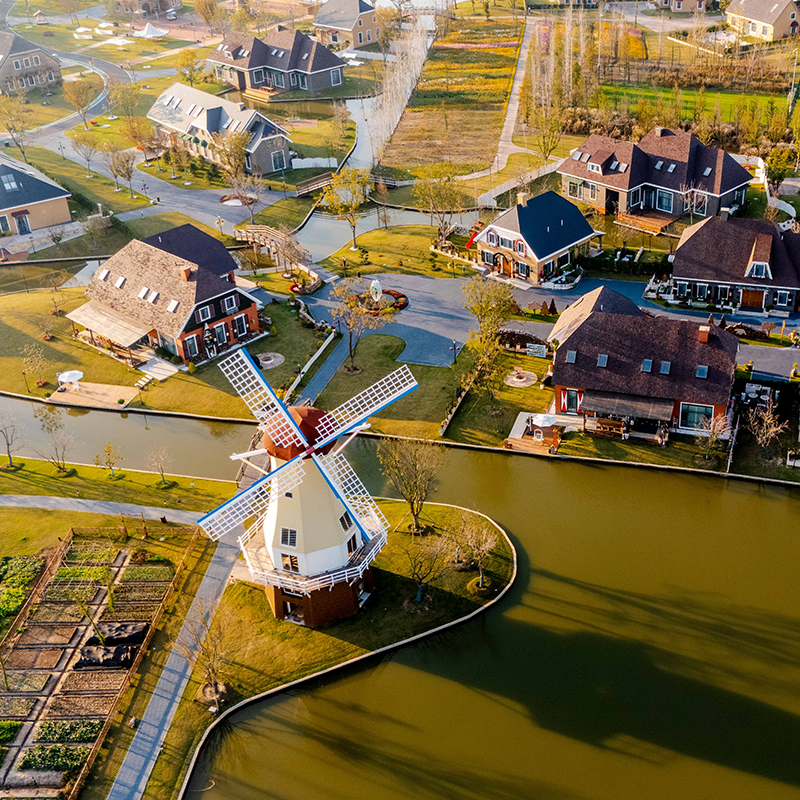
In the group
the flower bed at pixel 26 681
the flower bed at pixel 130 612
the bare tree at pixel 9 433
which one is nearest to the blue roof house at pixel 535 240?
the bare tree at pixel 9 433

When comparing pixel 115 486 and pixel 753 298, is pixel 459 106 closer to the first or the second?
pixel 753 298

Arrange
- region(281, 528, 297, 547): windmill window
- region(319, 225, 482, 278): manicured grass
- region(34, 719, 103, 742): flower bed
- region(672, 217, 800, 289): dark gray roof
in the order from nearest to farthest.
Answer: region(34, 719, 103, 742): flower bed → region(281, 528, 297, 547): windmill window → region(672, 217, 800, 289): dark gray roof → region(319, 225, 482, 278): manicured grass

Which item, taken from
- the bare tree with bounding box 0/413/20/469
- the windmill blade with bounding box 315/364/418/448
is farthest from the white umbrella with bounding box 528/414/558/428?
the bare tree with bounding box 0/413/20/469

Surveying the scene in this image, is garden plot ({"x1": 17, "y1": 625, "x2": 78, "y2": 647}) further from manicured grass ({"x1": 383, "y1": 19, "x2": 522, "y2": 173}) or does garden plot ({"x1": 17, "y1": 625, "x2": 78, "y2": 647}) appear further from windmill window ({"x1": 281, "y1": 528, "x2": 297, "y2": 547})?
manicured grass ({"x1": 383, "y1": 19, "x2": 522, "y2": 173})

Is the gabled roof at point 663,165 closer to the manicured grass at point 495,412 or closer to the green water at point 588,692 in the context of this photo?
the manicured grass at point 495,412

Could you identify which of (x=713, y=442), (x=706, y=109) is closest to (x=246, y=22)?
(x=706, y=109)

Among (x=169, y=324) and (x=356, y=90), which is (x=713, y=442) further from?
(x=356, y=90)

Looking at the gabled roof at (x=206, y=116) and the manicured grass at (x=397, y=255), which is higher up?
the gabled roof at (x=206, y=116)
